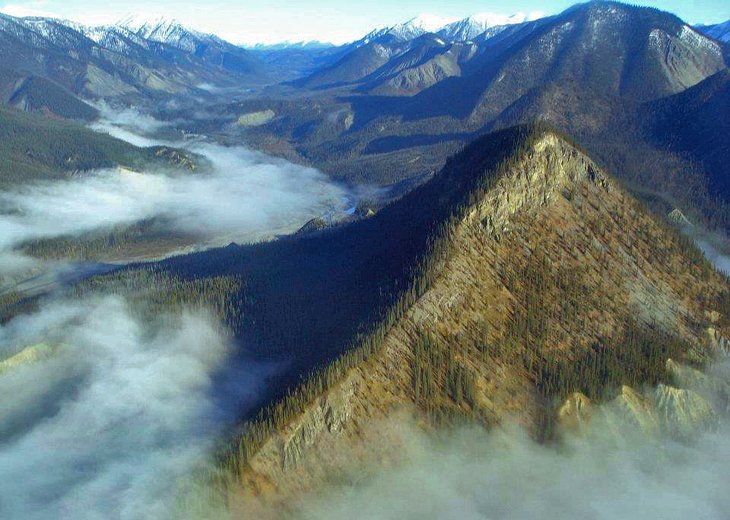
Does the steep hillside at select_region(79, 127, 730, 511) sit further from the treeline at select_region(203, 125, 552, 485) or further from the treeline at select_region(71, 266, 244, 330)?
the treeline at select_region(71, 266, 244, 330)

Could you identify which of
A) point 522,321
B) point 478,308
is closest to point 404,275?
point 478,308

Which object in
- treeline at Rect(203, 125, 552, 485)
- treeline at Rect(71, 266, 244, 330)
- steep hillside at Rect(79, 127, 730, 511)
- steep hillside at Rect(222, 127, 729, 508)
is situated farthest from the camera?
treeline at Rect(71, 266, 244, 330)

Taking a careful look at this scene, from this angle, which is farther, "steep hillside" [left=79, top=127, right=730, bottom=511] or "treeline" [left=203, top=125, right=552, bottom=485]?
"steep hillside" [left=79, top=127, right=730, bottom=511]

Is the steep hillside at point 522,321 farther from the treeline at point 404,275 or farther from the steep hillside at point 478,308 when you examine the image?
the treeline at point 404,275

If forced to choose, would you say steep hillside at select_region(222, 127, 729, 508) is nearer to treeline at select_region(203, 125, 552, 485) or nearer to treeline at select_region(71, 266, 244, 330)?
treeline at select_region(203, 125, 552, 485)

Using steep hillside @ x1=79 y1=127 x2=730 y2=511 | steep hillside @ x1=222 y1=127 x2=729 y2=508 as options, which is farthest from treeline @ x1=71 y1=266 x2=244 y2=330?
steep hillside @ x1=222 y1=127 x2=729 y2=508

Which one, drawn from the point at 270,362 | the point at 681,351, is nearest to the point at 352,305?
the point at 270,362

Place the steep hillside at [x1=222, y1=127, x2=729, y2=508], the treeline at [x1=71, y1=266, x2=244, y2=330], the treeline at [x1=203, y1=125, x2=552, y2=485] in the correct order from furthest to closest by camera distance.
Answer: the treeline at [x1=71, y1=266, x2=244, y2=330] → the steep hillside at [x1=222, y1=127, x2=729, y2=508] → the treeline at [x1=203, y1=125, x2=552, y2=485]

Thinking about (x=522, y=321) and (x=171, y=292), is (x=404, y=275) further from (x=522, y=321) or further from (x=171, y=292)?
(x=171, y=292)

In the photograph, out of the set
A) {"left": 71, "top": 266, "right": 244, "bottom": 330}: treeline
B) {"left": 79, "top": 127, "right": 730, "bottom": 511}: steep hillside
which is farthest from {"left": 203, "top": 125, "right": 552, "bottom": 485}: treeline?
{"left": 71, "top": 266, "right": 244, "bottom": 330}: treeline

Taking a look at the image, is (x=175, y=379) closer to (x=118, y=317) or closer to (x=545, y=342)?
(x=118, y=317)
